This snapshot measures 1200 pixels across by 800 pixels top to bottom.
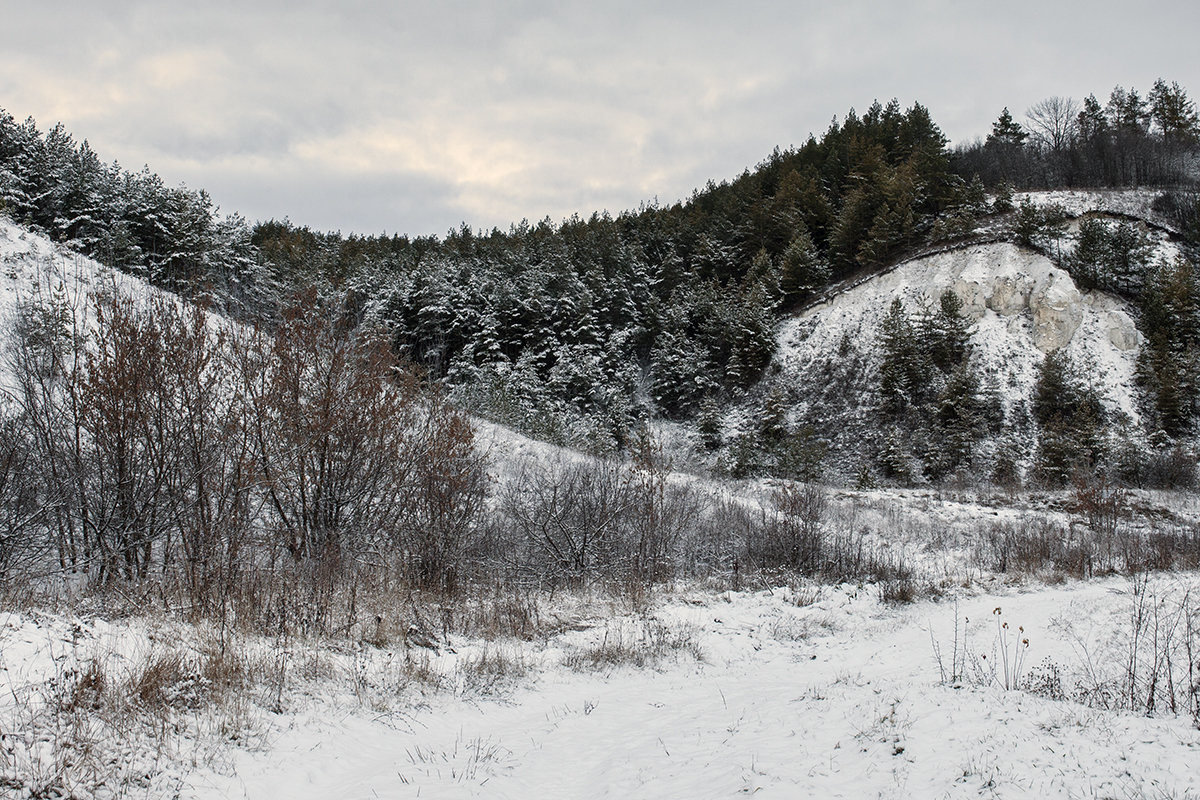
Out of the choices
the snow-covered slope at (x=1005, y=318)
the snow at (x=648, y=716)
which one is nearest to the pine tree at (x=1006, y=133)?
the snow-covered slope at (x=1005, y=318)

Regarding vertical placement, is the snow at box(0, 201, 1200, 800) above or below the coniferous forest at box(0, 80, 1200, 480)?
below

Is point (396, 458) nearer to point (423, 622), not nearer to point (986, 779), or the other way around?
point (423, 622)

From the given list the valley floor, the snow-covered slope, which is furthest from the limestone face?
the valley floor

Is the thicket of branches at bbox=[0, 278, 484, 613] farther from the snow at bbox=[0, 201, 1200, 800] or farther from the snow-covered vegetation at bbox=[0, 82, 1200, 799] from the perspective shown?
the snow at bbox=[0, 201, 1200, 800]

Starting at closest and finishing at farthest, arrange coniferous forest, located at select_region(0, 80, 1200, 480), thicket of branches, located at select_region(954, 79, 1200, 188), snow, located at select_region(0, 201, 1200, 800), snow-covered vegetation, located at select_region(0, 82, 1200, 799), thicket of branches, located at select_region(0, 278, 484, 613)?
1. snow, located at select_region(0, 201, 1200, 800)
2. snow-covered vegetation, located at select_region(0, 82, 1200, 799)
3. thicket of branches, located at select_region(0, 278, 484, 613)
4. coniferous forest, located at select_region(0, 80, 1200, 480)
5. thicket of branches, located at select_region(954, 79, 1200, 188)

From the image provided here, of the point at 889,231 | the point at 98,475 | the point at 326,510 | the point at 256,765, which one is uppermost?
the point at 889,231

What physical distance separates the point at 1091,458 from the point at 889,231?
746 inches

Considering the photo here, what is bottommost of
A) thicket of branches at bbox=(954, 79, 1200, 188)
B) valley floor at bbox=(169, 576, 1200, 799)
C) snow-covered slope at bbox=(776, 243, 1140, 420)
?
valley floor at bbox=(169, 576, 1200, 799)

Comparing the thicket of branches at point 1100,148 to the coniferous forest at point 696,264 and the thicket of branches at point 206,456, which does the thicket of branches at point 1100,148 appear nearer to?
the coniferous forest at point 696,264

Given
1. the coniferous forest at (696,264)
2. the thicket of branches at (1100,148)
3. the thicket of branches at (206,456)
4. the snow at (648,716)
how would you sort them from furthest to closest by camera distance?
the thicket of branches at (1100,148)
the coniferous forest at (696,264)
the thicket of branches at (206,456)
the snow at (648,716)

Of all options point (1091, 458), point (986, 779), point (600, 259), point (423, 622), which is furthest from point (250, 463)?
point (600, 259)

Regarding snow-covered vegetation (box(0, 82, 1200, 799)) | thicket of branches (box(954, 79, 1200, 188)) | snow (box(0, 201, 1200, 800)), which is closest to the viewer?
snow (box(0, 201, 1200, 800))

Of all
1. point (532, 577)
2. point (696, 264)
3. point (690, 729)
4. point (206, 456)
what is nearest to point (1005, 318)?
point (696, 264)

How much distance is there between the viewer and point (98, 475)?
8.70 metres
